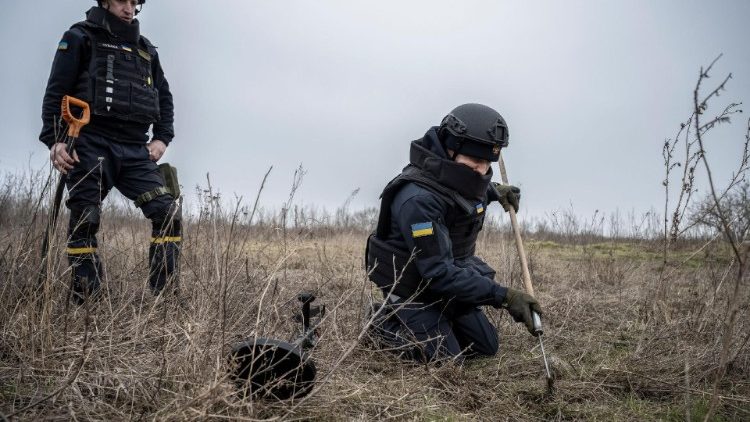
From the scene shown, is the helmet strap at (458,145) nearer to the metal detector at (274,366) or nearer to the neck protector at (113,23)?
the metal detector at (274,366)

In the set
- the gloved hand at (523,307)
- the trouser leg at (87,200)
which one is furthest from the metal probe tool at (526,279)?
the trouser leg at (87,200)

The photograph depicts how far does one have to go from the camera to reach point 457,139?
3182mm

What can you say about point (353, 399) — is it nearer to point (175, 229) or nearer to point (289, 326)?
point (289, 326)

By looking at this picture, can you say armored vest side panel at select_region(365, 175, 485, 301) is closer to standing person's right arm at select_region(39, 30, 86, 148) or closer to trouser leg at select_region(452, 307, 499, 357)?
trouser leg at select_region(452, 307, 499, 357)

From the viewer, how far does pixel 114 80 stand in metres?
3.53

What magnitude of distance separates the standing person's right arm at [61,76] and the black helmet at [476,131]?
253 cm

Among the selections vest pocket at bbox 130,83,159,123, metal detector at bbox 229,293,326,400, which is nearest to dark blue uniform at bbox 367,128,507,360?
metal detector at bbox 229,293,326,400

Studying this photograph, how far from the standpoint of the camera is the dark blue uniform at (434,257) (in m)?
2.89

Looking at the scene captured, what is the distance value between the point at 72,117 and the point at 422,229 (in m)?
2.31

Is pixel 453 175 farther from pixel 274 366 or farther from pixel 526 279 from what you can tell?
pixel 274 366

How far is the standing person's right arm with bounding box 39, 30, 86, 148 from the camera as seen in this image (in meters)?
3.44

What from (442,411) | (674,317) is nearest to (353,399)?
(442,411)

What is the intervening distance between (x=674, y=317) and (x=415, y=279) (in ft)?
7.24

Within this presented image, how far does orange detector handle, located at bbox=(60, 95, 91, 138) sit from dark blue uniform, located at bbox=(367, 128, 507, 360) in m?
1.98
